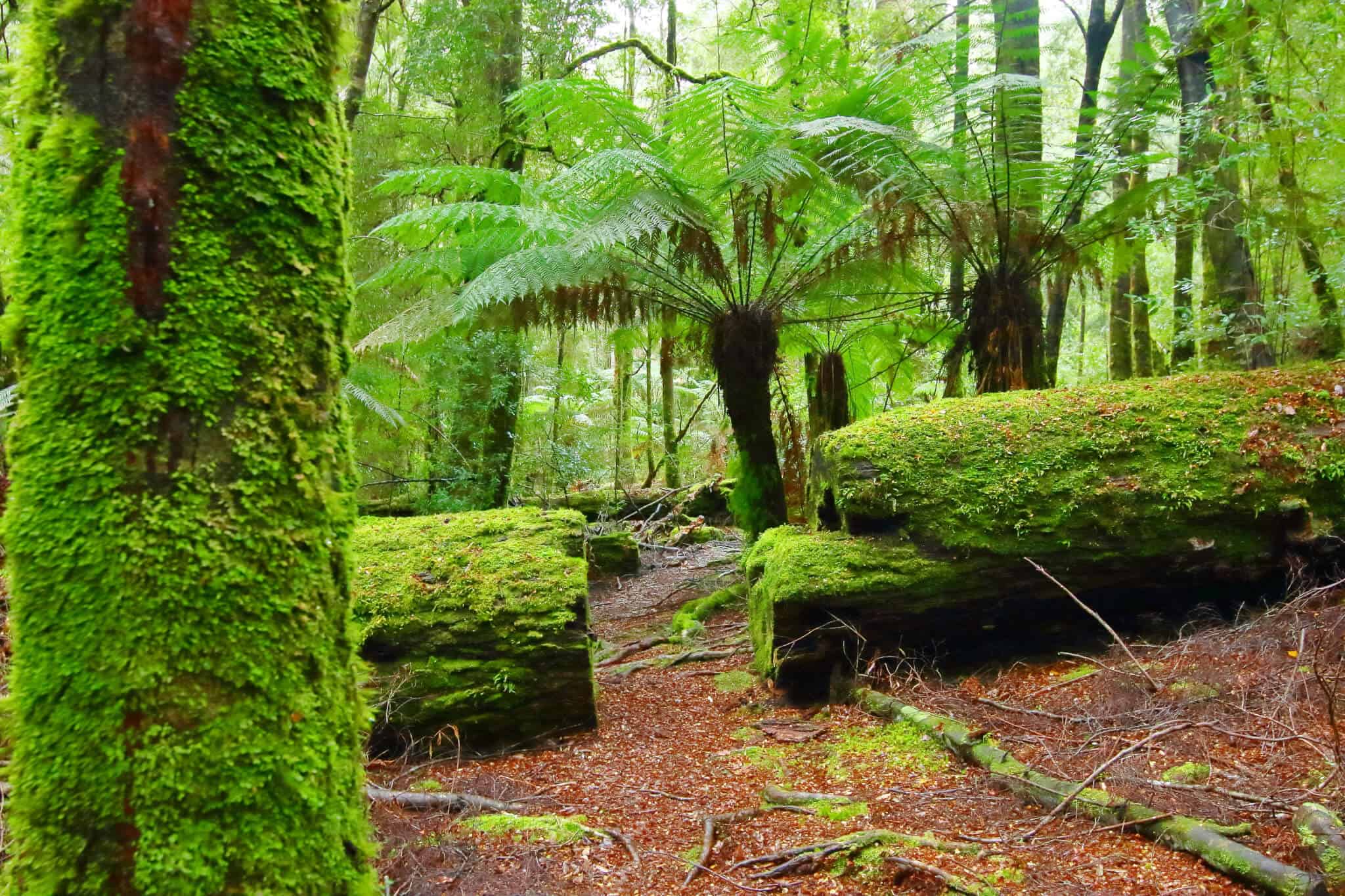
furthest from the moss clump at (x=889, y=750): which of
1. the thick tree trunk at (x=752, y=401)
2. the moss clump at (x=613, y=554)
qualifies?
the moss clump at (x=613, y=554)

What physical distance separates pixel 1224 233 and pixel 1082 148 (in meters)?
1.14

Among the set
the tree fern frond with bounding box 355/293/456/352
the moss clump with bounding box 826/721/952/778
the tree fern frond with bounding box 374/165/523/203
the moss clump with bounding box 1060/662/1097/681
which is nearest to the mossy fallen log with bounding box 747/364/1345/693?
the moss clump with bounding box 1060/662/1097/681

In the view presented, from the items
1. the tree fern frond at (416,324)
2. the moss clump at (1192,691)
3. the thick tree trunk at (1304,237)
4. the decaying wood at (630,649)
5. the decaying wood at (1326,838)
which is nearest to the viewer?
the decaying wood at (1326,838)

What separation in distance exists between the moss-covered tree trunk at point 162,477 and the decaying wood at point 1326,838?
2.04 metres

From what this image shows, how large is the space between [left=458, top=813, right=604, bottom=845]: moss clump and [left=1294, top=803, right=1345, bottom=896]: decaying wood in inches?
74.5

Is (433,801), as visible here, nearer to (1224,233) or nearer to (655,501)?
(1224,233)

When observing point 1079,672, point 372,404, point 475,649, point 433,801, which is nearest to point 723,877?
point 433,801

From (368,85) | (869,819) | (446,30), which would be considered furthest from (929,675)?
(368,85)

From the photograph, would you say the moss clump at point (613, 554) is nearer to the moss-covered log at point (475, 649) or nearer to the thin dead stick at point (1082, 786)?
the moss-covered log at point (475, 649)

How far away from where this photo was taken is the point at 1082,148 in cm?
546

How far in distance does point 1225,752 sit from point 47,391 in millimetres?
3206

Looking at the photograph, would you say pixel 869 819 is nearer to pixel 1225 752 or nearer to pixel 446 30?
pixel 1225 752

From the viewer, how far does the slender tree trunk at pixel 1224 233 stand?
5.01 metres

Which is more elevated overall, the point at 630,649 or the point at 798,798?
the point at 798,798
